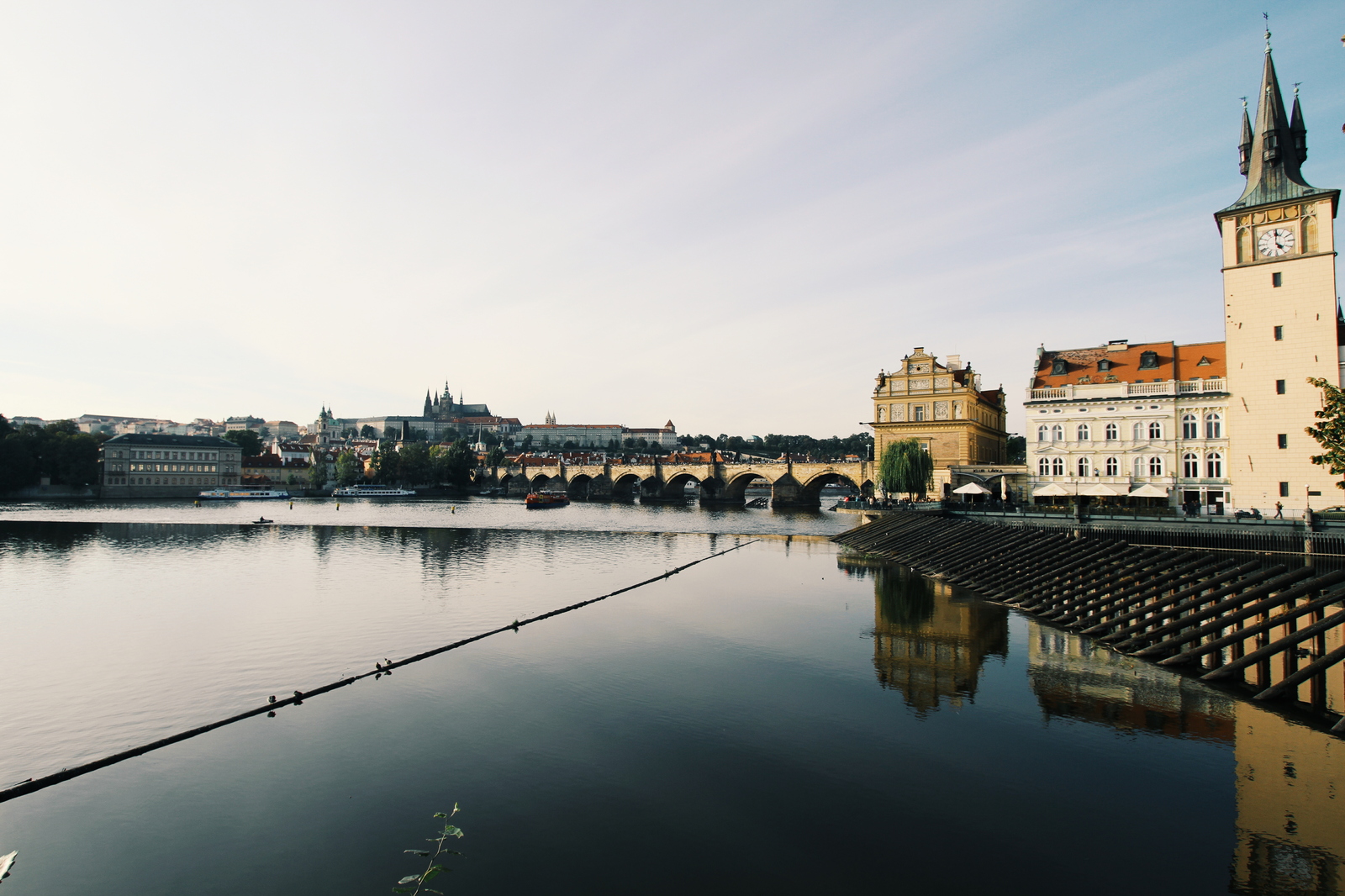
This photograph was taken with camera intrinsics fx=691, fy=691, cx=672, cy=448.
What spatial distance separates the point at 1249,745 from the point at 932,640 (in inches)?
334

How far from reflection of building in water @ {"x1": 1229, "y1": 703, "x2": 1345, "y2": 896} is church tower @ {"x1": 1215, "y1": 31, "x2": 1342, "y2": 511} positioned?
3407 centimetres

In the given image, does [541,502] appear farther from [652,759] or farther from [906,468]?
[652,759]

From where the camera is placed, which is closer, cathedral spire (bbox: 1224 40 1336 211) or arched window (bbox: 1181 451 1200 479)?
cathedral spire (bbox: 1224 40 1336 211)

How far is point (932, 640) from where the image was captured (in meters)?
20.6

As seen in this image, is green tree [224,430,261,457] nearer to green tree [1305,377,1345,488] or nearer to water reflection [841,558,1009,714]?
water reflection [841,558,1009,714]

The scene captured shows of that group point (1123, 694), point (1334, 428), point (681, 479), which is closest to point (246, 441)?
point (681, 479)

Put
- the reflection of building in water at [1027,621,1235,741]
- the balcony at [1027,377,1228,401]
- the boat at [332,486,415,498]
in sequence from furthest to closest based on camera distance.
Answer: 1. the boat at [332,486,415,498]
2. the balcony at [1027,377,1228,401]
3. the reflection of building in water at [1027,621,1235,741]

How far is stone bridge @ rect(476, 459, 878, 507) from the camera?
91250 millimetres

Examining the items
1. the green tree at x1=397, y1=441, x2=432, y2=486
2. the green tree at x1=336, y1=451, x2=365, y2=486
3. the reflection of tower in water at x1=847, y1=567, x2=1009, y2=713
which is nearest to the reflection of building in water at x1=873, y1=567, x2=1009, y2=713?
the reflection of tower in water at x1=847, y1=567, x2=1009, y2=713

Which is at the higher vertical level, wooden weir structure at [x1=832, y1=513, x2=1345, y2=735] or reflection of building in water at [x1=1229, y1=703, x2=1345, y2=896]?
wooden weir structure at [x1=832, y1=513, x2=1345, y2=735]

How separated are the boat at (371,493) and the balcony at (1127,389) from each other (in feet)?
334

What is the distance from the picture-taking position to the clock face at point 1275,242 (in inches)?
1553

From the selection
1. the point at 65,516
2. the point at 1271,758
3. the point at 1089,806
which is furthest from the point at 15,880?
the point at 65,516

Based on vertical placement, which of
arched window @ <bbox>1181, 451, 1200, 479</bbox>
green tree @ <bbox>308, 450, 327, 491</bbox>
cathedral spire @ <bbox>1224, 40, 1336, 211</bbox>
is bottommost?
green tree @ <bbox>308, 450, 327, 491</bbox>
